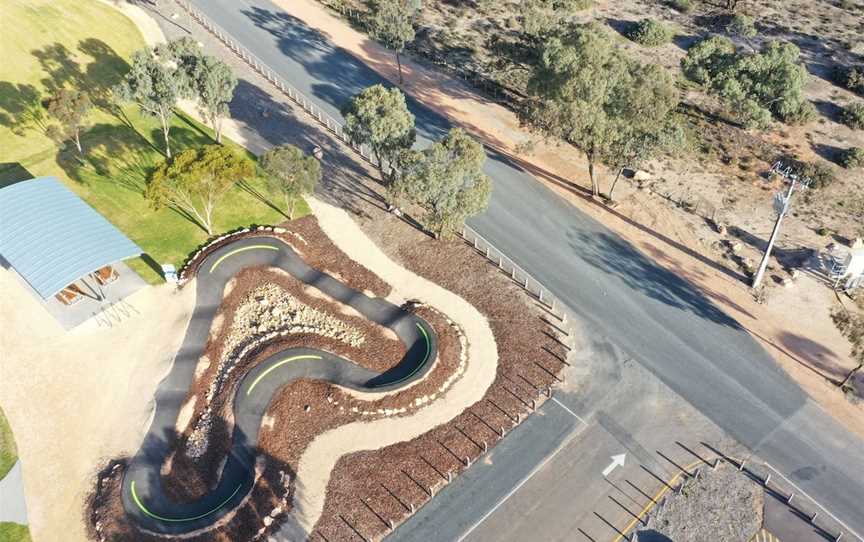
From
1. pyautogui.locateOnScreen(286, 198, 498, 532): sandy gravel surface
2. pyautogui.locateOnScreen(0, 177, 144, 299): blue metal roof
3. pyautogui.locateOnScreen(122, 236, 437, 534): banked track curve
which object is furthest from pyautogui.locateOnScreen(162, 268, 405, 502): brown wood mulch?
pyautogui.locateOnScreen(0, 177, 144, 299): blue metal roof

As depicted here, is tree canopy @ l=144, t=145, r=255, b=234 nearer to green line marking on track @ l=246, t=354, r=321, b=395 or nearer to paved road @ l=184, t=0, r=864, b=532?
green line marking on track @ l=246, t=354, r=321, b=395

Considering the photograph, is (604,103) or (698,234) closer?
Result: (604,103)

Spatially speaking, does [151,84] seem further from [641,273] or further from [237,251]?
[641,273]

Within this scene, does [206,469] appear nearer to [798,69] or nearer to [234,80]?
[234,80]

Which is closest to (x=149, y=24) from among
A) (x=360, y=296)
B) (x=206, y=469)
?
(x=360, y=296)

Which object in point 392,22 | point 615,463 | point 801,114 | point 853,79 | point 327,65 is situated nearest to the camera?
point 615,463

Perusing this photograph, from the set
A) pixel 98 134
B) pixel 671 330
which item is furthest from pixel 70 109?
pixel 671 330

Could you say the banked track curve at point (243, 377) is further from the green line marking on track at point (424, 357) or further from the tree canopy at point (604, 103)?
the tree canopy at point (604, 103)
